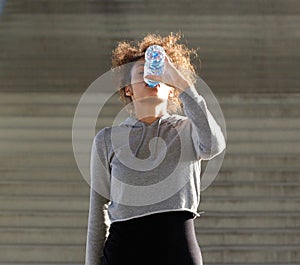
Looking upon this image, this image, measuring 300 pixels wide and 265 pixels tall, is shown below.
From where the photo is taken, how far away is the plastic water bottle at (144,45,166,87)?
1.95 m

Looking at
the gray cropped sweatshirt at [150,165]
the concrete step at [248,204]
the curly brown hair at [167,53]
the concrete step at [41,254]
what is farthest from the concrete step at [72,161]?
the gray cropped sweatshirt at [150,165]

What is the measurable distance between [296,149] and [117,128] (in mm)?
3560

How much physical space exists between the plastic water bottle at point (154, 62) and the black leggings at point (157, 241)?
1.07ft

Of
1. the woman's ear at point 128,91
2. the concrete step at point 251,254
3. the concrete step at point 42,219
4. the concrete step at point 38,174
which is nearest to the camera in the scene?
the woman's ear at point 128,91

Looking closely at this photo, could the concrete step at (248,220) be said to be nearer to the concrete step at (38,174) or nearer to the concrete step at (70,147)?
the concrete step at (70,147)

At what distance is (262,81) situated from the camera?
231 inches

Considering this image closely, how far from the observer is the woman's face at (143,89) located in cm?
204

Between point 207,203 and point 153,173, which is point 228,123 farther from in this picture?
point 153,173

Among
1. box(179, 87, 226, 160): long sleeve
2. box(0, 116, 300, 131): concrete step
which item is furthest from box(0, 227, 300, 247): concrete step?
box(179, 87, 226, 160): long sleeve

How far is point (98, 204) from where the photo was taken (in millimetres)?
2125

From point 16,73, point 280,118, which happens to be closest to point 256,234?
point 280,118

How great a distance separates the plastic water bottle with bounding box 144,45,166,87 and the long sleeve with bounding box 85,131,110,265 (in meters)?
0.24

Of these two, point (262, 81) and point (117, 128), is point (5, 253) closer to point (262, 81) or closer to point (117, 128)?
point (262, 81)

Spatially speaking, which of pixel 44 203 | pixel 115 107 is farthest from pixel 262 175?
pixel 44 203
